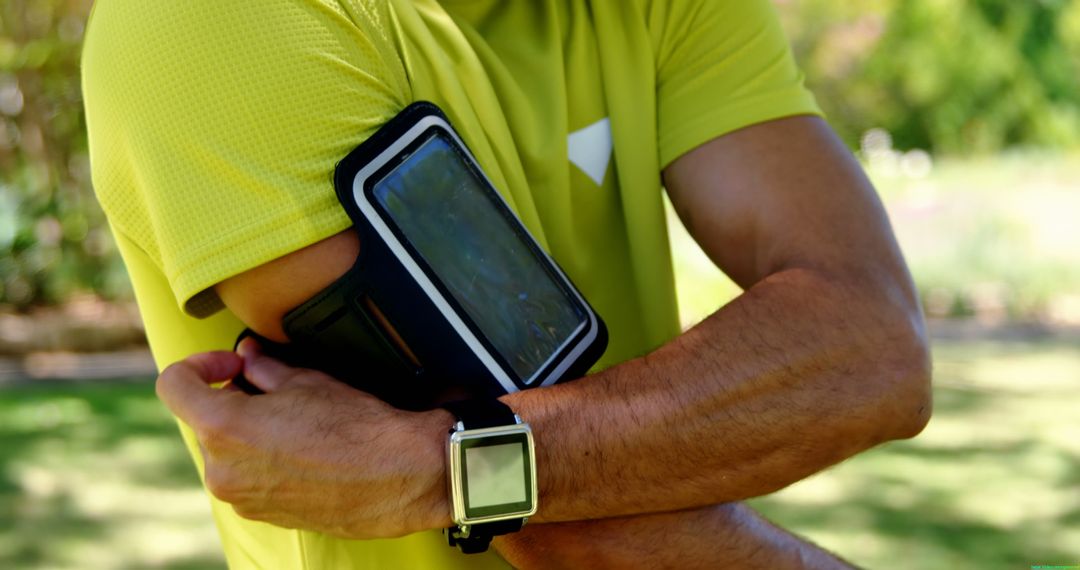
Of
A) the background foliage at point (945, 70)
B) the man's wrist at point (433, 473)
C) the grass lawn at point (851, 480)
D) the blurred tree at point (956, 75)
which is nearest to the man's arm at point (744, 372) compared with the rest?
the man's wrist at point (433, 473)

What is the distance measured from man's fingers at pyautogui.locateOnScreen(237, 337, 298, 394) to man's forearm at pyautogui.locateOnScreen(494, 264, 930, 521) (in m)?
0.30

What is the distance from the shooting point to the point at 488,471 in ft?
4.90

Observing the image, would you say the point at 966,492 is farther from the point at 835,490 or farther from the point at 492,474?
the point at 492,474

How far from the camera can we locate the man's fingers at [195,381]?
61.3 inches

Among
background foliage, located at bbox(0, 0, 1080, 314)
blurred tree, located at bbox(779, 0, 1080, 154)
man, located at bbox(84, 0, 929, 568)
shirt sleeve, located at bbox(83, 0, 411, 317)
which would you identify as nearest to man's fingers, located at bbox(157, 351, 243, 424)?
man, located at bbox(84, 0, 929, 568)

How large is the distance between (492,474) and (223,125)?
528mm

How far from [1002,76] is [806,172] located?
14575mm

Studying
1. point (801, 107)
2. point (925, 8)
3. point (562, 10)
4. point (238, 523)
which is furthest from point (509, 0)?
point (925, 8)

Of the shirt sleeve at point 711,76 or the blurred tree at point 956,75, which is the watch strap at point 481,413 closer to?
the shirt sleeve at point 711,76

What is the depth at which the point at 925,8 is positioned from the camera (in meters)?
15.2

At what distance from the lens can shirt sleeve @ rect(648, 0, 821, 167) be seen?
1.89 meters

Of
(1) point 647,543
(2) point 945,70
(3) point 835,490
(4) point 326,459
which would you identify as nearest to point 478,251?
(4) point 326,459

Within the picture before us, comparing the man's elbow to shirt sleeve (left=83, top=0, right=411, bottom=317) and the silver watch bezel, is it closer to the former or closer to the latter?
the silver watch bezel

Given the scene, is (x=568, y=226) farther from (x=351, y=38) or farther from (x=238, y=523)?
(x=238, y=523)
